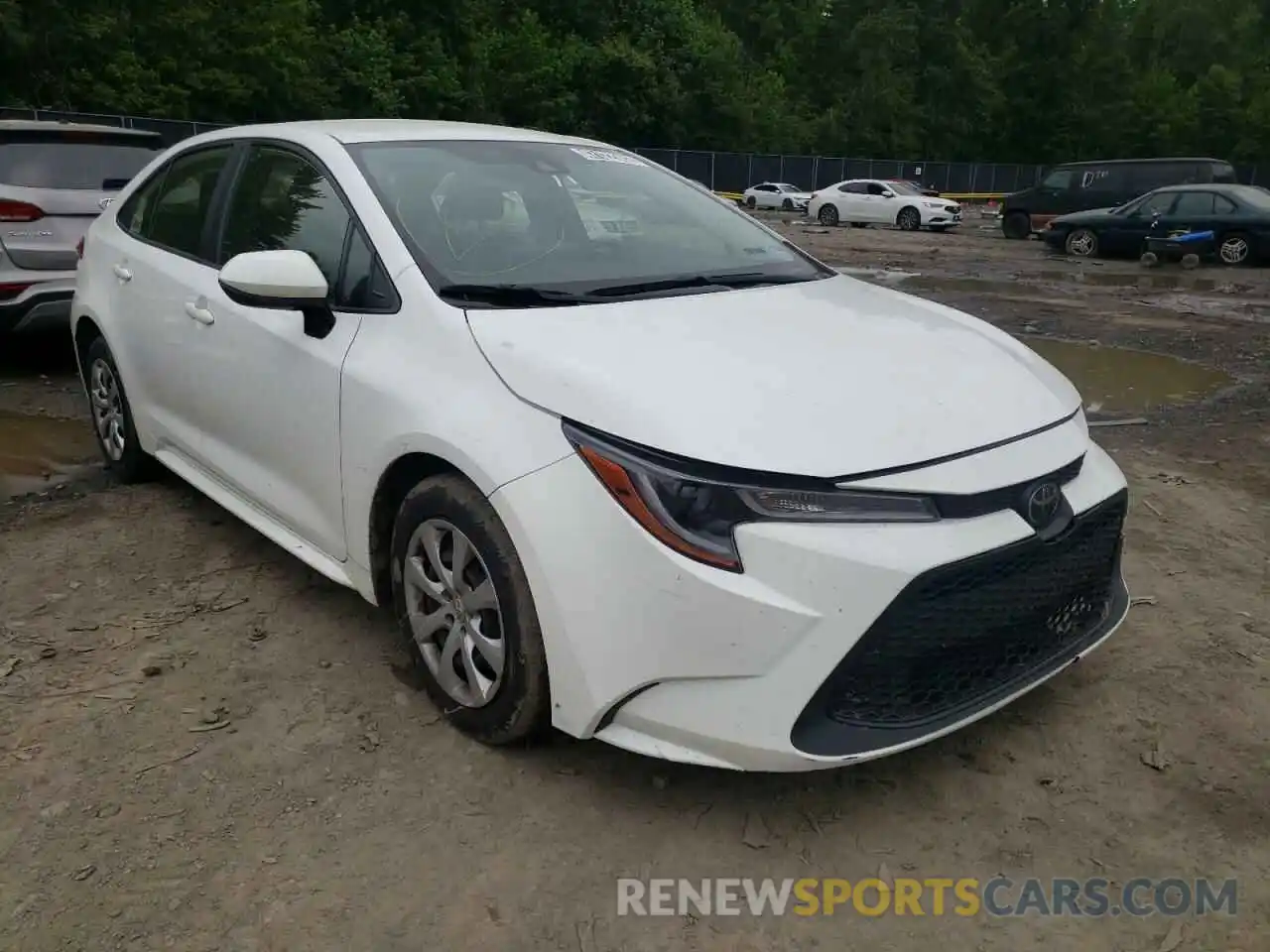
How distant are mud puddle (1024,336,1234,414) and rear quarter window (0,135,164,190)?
253 inches

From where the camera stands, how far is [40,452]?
549 centimetres

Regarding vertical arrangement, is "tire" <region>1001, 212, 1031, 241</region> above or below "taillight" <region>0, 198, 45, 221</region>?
below

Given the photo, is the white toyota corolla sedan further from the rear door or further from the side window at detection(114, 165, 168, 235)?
the rear door

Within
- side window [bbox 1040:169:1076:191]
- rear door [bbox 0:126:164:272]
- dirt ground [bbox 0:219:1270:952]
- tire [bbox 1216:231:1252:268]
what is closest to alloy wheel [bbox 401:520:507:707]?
dirt ground [bbox 0:219:1270:952]

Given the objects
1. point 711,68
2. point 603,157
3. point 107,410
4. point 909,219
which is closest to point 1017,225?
point 909,219

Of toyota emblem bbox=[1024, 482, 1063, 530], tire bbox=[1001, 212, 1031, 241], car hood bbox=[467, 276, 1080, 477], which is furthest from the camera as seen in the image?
tire bbox=[1001, 212, 1031, 241]

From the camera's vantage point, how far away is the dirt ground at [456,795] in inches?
90.7

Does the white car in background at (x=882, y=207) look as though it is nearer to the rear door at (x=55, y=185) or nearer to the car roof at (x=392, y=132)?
the rear door at (x=55, y=185)

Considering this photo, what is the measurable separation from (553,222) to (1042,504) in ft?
5.71

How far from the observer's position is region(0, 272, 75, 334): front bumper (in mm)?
6320

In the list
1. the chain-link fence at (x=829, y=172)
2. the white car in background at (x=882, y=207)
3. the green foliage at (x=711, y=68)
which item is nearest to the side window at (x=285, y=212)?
the white car in background at (x=882, y=207)

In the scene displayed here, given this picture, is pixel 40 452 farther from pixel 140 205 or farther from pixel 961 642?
pixel 961 642

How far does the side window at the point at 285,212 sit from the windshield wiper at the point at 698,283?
2.78 ft

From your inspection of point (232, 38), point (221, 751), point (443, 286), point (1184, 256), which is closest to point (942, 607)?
point (443, 286)
